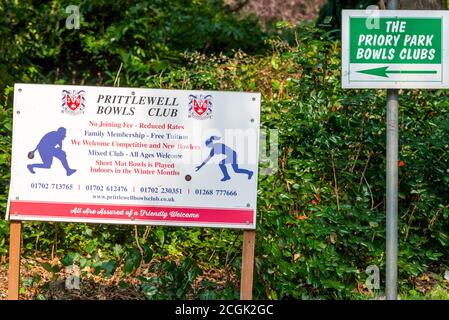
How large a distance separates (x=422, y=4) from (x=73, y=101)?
4.24m

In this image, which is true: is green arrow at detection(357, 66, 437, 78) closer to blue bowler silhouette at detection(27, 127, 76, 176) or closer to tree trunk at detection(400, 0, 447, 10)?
blue bowler silhouette at detection(27, 127, 76, 176)

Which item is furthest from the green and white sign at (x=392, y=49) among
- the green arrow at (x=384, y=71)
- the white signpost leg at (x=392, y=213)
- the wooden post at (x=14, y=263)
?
the wooden post at (x=14, y=263)

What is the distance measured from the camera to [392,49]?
578 centimetres

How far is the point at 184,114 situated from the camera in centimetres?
576

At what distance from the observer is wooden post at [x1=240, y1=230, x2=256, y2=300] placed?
5730mm

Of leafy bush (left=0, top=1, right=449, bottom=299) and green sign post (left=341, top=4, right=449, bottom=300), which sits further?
leafy bush (left=0, top=1, right=449, bottom=299)

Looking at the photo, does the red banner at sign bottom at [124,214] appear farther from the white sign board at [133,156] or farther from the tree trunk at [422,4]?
the tree trunk at [422,4]

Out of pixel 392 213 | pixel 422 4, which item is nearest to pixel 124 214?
pixel 392 213

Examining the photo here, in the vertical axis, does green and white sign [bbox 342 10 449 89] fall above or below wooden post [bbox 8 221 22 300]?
above

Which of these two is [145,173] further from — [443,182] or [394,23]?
[443,182]

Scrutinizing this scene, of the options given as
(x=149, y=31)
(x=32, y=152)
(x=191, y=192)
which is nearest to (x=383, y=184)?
(x=191, y=192)

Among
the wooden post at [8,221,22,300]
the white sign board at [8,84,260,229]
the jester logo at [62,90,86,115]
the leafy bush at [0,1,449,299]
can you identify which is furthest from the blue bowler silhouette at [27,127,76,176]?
the leafy bush at [0,1,449,299]

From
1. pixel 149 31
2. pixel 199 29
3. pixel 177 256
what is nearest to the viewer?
pixel 177 256

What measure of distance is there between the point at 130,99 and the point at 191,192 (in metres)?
0.66
